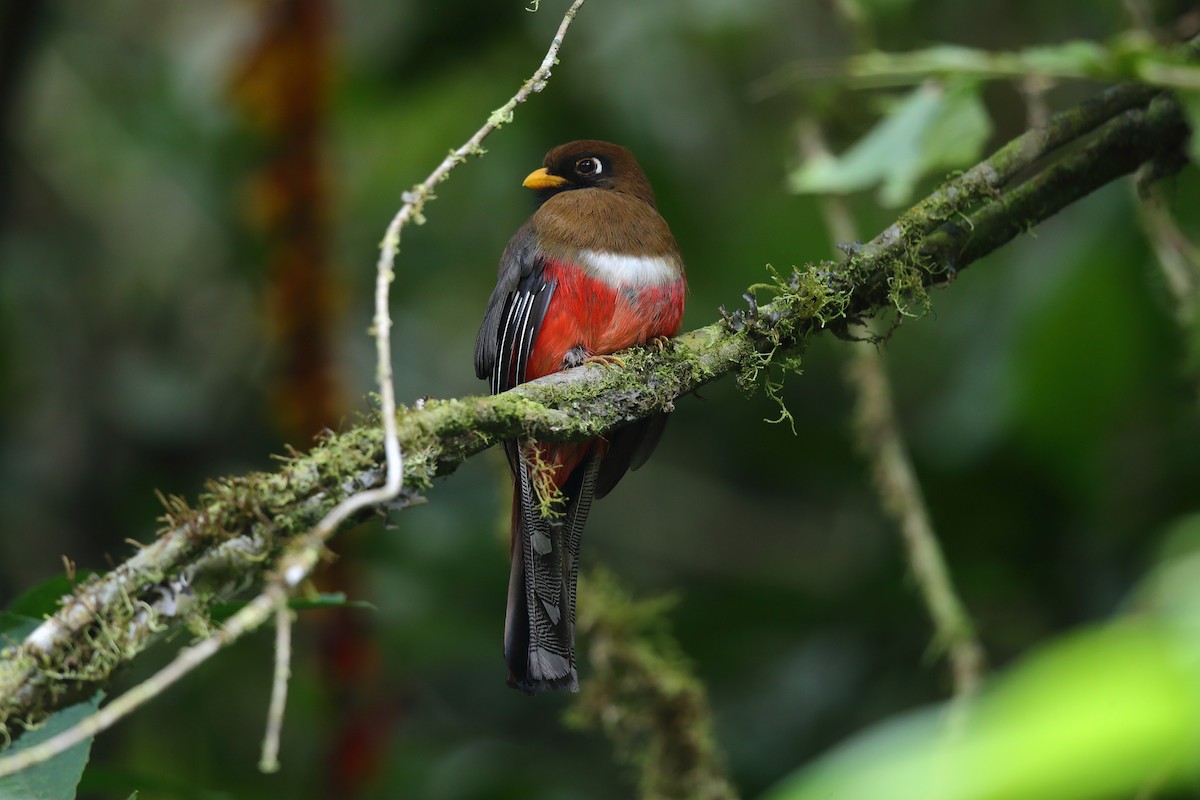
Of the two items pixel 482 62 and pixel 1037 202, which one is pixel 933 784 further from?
pixel 482 62

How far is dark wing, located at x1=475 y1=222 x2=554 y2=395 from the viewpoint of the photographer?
3.45 meters

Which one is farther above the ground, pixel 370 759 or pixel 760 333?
pixel 760 333

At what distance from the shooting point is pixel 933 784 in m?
0.57

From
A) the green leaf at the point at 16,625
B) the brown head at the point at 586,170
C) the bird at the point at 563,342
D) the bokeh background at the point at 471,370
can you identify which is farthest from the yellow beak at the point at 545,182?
Result: the green leaf at the point at 16,625

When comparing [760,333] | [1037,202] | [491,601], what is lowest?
[760,333]

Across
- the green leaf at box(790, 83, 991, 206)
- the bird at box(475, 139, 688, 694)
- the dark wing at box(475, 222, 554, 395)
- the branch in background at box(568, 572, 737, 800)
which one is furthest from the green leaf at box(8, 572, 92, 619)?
the branch in background at box(568, 572, 737, 800)

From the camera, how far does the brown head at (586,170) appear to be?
3.97 meters

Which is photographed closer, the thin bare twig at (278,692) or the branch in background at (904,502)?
the thin bare twig at (278,692)

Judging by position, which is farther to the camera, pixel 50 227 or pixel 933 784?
pixel 50 227

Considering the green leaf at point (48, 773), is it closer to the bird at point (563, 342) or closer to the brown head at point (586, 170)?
the bird at point (563, 342)

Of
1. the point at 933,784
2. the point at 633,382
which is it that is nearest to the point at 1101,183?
the point at 633,382

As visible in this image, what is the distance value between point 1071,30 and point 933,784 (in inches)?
213

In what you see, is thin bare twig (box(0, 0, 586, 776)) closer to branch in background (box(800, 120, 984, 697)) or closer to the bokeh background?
branch in background (box(800, 120, 984, 697))

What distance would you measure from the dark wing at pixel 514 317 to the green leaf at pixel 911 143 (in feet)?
3.82
